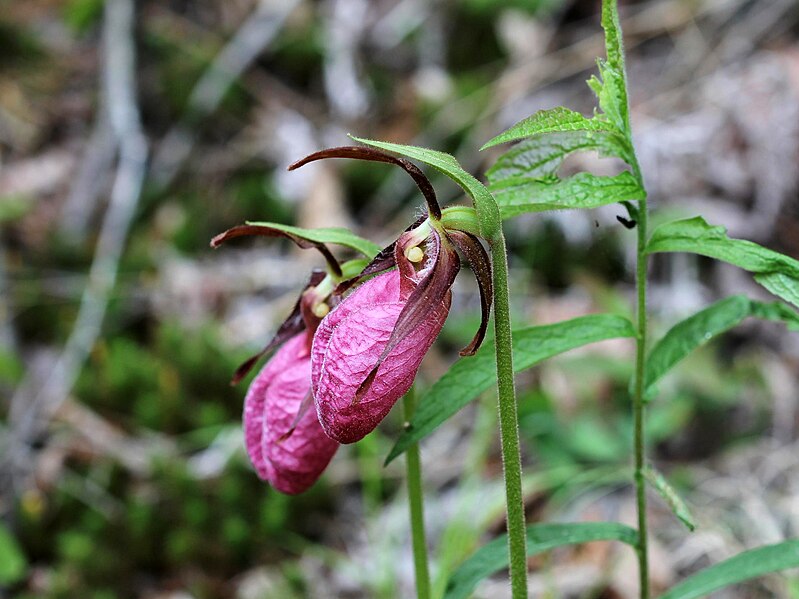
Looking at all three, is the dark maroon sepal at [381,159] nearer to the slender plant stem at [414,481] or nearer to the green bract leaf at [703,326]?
the slender plant stem at [414,481]

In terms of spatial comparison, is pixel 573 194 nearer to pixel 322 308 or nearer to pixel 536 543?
pixel 322 308

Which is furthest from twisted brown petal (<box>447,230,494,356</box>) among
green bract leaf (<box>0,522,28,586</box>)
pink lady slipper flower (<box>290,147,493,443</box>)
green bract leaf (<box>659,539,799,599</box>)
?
green bract leaf (<box>0,522,28,586</box>)

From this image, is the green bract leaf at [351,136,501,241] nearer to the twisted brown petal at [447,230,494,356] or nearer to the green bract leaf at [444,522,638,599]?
the twisted brown petal at [447,230,494,356]

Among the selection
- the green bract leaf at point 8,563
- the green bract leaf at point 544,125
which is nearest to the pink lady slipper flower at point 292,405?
the green bract leaf at point 544,125

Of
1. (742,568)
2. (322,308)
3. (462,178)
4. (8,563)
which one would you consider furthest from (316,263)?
(462,178)

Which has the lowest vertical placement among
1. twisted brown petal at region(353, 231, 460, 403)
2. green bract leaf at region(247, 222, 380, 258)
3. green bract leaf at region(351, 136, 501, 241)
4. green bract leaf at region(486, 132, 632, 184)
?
twisted brown petal at region(353, 231, 460, 403)

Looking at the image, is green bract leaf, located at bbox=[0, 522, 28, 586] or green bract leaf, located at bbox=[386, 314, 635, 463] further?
green bract leaf, located at bbox=[0, 522, 28, 586]

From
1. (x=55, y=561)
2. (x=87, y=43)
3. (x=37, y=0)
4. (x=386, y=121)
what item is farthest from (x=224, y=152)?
(x=55, y=561)
